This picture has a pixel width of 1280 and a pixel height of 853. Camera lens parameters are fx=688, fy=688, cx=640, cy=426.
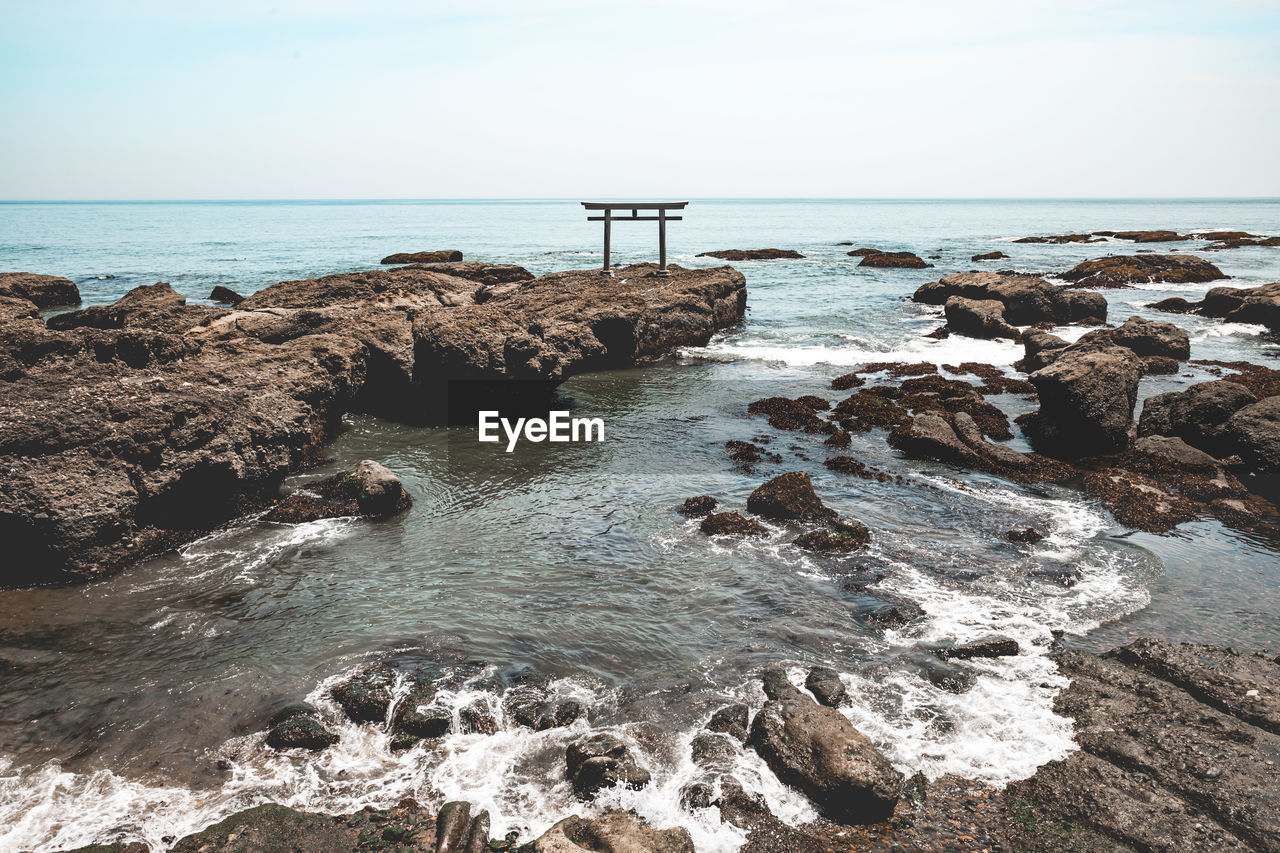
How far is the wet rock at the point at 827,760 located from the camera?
246 inches

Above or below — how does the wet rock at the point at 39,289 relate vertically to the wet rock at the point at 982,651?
above

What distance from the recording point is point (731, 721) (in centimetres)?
741

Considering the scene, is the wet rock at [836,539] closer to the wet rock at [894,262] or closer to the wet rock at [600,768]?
the wet rock at [600,768]

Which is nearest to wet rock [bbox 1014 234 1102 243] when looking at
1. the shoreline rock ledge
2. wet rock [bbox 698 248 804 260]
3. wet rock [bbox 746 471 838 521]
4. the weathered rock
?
wet rock [bbox 698 248 804 260]

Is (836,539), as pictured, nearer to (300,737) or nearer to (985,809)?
(985,809)

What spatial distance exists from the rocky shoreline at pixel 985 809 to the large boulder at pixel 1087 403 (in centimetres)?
918

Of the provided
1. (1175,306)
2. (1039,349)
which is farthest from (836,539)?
(1175,306)

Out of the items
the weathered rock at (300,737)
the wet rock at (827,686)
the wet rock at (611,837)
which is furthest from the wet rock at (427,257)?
the wet rock at (611,837)

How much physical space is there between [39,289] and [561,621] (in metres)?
45.7

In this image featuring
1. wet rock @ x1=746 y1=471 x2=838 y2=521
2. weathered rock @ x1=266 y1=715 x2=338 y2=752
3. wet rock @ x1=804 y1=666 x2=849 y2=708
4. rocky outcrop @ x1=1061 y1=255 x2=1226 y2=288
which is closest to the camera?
weathered rock @ x1=266 y1=715 x2=338 y2=752

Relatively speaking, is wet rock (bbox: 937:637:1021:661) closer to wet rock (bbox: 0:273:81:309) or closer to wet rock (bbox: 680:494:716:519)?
Answer: wet rock (bbox: 680:494:716:519)

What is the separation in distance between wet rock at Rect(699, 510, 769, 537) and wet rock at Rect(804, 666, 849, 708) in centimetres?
386

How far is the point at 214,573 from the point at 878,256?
63.4 m

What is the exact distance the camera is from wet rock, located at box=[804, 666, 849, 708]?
25.3 feet
